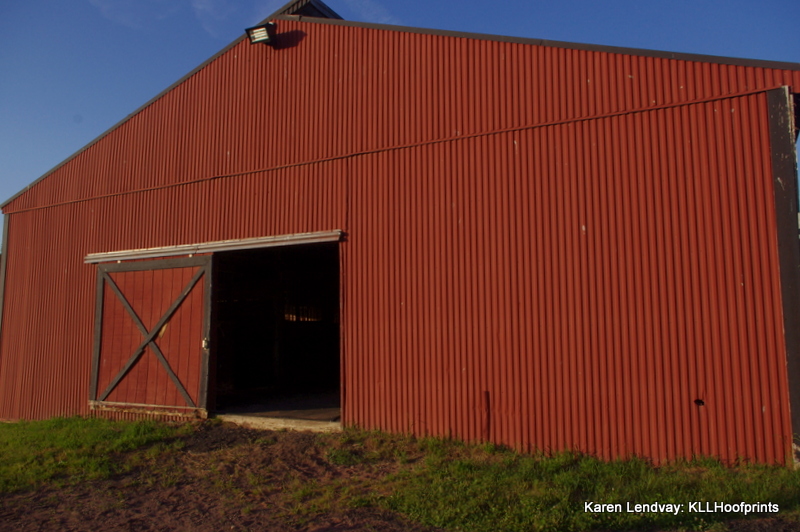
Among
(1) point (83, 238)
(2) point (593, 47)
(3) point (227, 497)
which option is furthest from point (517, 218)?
(1) point (83, 238)

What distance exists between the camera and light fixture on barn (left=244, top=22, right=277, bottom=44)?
34.6 feet

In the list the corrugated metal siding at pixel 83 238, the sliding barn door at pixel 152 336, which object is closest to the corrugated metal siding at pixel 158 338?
the sliding barn door at pixel 152 336

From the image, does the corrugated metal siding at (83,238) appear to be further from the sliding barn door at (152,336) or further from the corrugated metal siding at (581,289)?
the corrugated metal siding at (581,289)

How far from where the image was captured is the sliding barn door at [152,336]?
10383 mm

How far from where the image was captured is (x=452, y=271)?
27.4 feet

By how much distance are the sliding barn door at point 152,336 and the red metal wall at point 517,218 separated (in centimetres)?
68

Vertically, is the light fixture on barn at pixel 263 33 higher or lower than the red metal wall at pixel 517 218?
higher

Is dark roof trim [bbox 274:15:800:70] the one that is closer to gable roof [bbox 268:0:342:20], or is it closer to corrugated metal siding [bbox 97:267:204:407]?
gable roof [bbox 268:0:342:20]

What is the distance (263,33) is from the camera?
34.7 ft

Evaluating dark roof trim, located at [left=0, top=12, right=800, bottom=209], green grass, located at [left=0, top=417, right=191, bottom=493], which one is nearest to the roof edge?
dark roof trim, located at [left=0, top=12, right=800, bottom=209]

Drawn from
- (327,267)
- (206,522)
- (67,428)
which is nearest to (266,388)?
→ (327,267)

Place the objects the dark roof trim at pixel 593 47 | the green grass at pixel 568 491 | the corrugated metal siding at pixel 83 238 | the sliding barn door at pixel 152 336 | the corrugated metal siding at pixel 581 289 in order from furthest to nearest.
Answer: the sliding barn door at pixel 152 336, the corrugated metal siding at pixel 83 238, the dark roof trim at pixel 593 47, the corrugated metal siding at pixel 581 289, the green grass at pixel 568 491

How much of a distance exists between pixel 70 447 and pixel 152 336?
2.42m

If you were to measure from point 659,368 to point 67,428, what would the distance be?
30.8 feet
